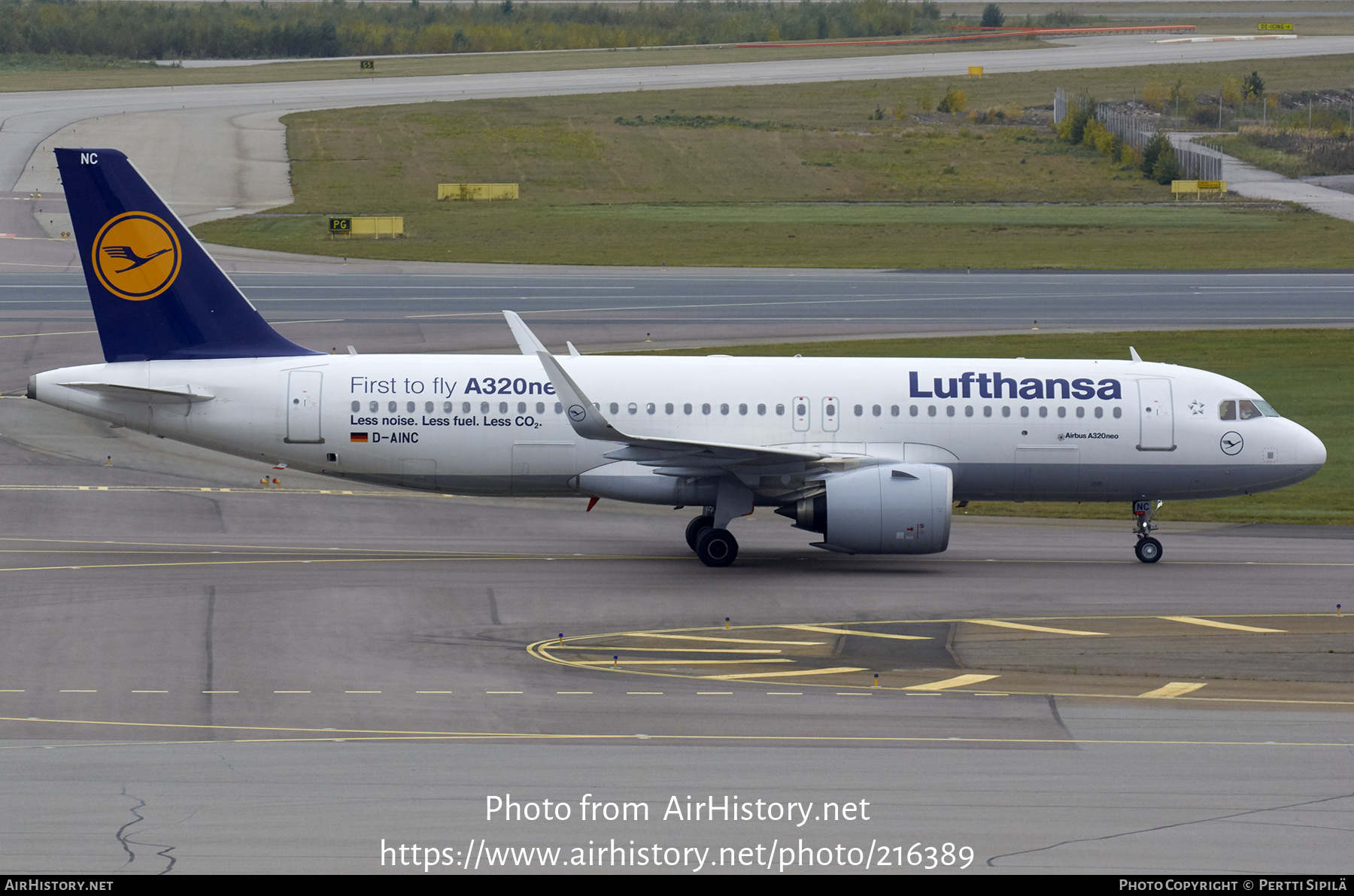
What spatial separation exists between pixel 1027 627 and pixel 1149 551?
6.62 metres

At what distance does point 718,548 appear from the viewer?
100ft

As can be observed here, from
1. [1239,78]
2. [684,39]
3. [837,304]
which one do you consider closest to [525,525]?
[837,304]

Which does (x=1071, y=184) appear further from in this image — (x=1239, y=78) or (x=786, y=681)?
(x=786, y=681)

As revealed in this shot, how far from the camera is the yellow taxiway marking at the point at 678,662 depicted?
23844 mm

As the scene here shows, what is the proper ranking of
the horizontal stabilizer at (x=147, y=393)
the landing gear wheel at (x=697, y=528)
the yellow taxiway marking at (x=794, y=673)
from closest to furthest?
1. the yellow taxiway marking at (x=794, y=673)
2. the horizontal stabilizer at (x=147, y=393)
3. the landing gear wheel at (x=697, y=528)

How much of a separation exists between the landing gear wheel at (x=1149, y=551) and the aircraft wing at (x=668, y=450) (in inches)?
282

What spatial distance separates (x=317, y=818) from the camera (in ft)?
54.9

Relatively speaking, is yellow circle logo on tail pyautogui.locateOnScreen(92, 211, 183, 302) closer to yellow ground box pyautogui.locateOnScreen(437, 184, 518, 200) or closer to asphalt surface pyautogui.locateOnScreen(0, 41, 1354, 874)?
asphalt surface pyautogui.locateOnScreen(0, 41, 1354, 874)

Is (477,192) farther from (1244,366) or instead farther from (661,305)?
(1244,366)

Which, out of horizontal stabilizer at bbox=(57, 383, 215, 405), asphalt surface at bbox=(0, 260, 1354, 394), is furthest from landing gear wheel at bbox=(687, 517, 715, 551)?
asphalt surface at bbox=(0, 260, 1354, 394)

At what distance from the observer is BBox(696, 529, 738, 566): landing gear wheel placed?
30.5 meters

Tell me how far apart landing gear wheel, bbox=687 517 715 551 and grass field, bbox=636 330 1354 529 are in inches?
339

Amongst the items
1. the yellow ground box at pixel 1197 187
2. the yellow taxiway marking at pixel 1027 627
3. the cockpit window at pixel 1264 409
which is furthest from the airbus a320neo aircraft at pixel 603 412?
the yellow ground box at pixel 1197 187

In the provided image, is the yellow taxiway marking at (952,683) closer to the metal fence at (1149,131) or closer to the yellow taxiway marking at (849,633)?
the yellow taxiway marking at (849,633)
